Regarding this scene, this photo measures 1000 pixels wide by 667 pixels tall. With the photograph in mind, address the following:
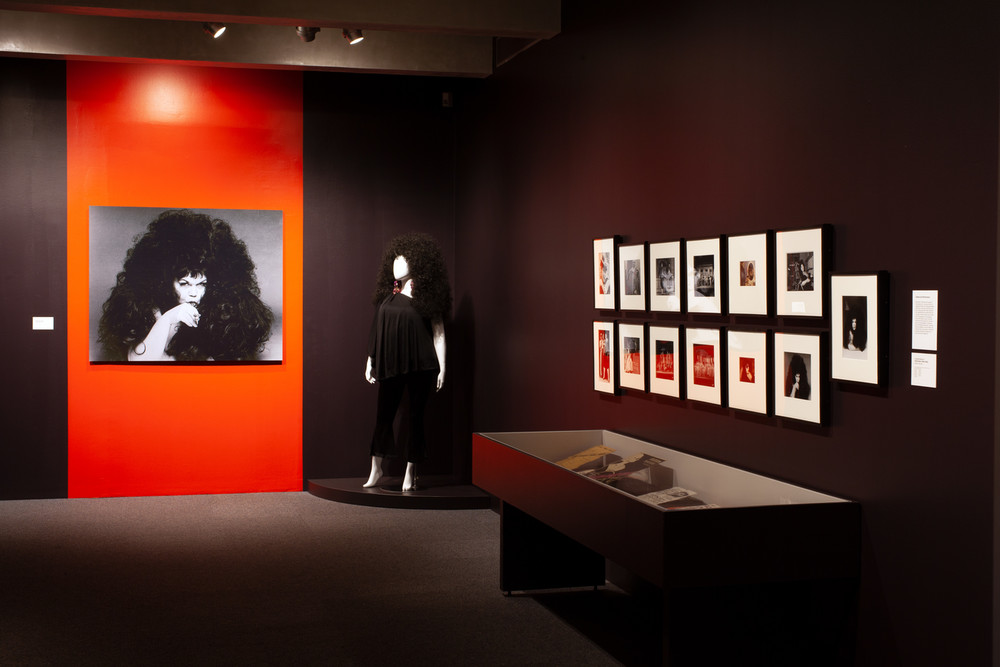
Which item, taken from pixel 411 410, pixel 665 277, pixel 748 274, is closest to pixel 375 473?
pixel 411 410

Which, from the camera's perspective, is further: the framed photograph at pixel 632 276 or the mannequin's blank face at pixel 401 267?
the mannequin's blank face at pixel 401 267

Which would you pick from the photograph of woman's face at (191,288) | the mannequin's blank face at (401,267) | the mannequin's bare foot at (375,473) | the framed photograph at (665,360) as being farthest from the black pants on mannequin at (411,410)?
the framed photograph at (665,360)

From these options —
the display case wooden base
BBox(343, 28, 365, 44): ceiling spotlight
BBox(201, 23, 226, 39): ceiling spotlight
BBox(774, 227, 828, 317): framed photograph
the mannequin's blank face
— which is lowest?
the display case wooden base

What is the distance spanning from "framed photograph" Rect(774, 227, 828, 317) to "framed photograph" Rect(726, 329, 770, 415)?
0.19 m

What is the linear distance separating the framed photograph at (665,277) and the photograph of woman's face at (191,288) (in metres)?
3.92

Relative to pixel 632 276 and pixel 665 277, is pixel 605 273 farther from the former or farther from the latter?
pixel 665 277

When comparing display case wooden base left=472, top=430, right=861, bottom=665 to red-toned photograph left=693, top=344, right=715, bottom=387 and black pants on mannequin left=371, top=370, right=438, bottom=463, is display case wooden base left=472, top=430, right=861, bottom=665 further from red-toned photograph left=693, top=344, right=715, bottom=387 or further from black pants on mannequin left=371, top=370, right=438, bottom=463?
black pants on mannequin left=371, top=370, right=438, bottom=463

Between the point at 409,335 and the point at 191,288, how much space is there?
1697mm

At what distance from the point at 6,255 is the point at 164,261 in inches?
40.7

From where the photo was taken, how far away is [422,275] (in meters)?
6.77

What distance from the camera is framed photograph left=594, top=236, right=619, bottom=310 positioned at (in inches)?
188

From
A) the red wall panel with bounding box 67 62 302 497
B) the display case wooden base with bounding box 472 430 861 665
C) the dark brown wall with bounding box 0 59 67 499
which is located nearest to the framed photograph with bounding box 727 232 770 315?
the display case wooden base with bounding box 472 430 861 665

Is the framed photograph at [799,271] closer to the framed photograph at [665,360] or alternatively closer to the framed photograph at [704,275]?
the framed photograph at [704,275]

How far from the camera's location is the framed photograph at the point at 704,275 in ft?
12.7
